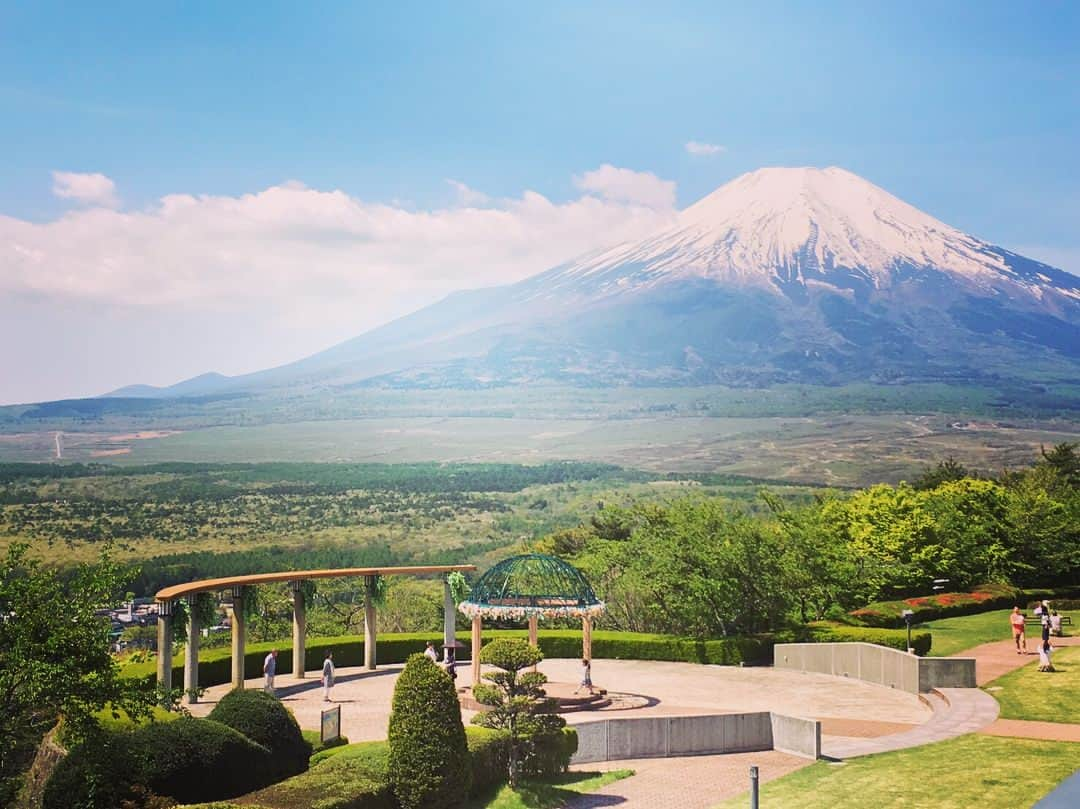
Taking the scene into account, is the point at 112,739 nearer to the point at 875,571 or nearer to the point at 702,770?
the point at 702,770

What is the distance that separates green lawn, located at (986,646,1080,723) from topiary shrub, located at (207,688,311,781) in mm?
17061

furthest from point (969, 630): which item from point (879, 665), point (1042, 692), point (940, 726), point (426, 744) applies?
point (426, 744)

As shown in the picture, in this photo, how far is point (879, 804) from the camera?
1920 centimetres

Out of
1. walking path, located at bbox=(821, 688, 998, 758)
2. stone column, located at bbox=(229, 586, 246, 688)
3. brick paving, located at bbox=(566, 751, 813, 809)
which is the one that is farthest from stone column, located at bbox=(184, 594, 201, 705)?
walking path, located at bbox=(821, 688, 998, 758)

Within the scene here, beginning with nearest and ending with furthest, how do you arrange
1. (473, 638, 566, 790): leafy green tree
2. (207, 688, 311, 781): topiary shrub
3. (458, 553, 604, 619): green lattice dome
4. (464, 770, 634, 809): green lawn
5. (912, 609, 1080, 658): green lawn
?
1. (207, 688, 311, 781): topiary shrub
2. (464, 770, 634, 809): green lawn
3. (473, 638, 566, 790): leafy green tree
4. (458, 553, 604, 619): green lattice dome
5. (912, 609, 1080, 658): green lawn

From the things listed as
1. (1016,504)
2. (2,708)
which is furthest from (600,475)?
(2,708)

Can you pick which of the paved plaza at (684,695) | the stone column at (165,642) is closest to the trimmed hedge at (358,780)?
the paved plaza at (684,695)

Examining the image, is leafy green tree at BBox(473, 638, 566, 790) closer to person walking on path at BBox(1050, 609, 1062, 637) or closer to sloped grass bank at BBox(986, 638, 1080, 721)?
sloped grass bank at BBox(986, 638, 1080, 721)

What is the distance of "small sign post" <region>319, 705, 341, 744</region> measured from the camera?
23.7 m

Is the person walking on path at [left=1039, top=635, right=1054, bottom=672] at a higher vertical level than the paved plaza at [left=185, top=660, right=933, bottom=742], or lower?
higher

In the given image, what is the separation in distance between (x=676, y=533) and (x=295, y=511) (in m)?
115

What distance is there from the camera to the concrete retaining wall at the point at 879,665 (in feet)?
98.1

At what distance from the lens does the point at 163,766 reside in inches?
689

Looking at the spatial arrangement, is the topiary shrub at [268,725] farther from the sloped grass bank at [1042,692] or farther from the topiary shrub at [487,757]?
the sloped grass bank at [1042,692]
